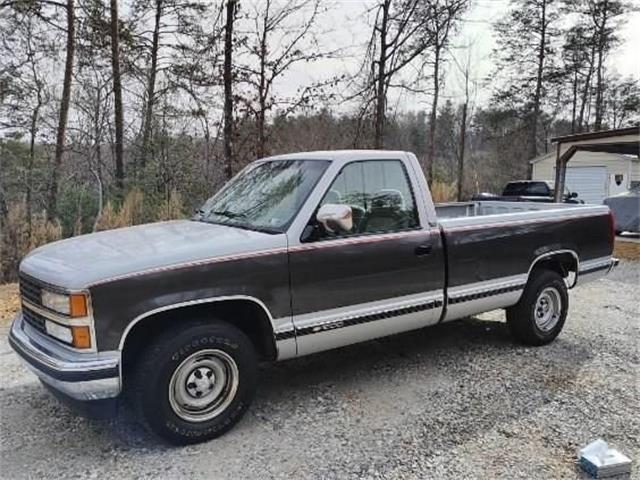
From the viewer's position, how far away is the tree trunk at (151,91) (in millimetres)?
14914

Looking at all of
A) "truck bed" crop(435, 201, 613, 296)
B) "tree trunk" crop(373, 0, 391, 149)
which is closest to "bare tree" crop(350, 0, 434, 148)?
"tree trunk" crop(373, 0, 391, 149)

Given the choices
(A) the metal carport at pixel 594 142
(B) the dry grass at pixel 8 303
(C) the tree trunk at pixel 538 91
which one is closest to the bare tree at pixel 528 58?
(C) the tree trunk at pixel 538 91

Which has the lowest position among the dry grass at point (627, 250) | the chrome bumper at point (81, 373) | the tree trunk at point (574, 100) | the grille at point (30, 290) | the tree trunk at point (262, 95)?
the dry grass at point (627, 250)

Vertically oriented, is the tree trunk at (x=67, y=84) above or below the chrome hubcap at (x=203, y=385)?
above

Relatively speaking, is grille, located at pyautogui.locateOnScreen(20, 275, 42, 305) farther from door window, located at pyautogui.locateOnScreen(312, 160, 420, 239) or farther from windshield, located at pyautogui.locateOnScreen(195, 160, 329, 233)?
door window, located at pyautogui.locateOnScreen(312, 160, 420, 239)

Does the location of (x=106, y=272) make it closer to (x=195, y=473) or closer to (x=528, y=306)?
(x=195, y=473)

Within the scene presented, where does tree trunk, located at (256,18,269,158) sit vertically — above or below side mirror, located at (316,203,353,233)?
above

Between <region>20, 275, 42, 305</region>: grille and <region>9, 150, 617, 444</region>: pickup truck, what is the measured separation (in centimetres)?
2

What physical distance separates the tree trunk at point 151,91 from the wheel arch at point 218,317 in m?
11.2

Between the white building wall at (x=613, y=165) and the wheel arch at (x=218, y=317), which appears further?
the white building wall at (x=613, y=165)

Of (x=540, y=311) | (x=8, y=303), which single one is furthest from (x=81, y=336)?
(x=8, y=303)

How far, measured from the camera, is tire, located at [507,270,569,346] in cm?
528

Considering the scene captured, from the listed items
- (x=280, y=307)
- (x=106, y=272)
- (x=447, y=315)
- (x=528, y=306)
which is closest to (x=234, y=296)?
(x=280, y=307)

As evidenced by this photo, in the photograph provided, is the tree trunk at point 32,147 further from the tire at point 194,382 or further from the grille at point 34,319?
the tire at point 194,382
